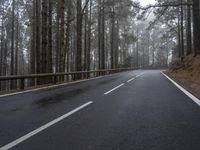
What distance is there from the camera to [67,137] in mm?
5488

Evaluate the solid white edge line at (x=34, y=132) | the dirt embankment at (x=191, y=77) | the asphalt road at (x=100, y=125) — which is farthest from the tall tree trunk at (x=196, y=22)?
the solid white edge line at (x=34, y=132)

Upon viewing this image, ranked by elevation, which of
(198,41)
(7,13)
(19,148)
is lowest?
(19,148)

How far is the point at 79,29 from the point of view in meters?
29.0

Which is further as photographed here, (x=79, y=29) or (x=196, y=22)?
(x=79, y=29)

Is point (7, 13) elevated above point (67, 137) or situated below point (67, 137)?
above

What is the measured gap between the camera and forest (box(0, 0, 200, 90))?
26.0 meters

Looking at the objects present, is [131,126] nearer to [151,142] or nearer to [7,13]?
→ [151,142]

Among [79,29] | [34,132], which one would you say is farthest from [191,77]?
[34,132]

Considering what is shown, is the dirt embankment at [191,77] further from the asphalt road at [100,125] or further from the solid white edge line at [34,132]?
the solid white edge line at [34,132]

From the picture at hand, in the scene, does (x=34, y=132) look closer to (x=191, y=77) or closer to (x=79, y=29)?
(x=191, y=77)

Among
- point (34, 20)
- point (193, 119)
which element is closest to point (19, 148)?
point (193, 119)

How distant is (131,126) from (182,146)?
1644mm

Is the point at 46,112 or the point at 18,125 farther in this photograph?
the point at 46,112

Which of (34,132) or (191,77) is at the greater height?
(191,77)
